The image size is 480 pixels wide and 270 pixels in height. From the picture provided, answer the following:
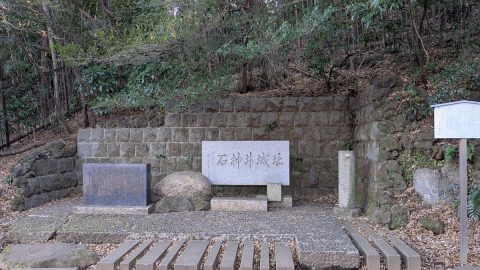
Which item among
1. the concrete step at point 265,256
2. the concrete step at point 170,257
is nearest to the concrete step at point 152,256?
the concrete step at point 170,257

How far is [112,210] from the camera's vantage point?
6.97 metres

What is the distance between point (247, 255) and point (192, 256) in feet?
2.03

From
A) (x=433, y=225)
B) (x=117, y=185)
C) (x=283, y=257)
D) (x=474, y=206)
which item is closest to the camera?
(x=283, y=257)

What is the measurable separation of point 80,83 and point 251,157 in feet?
14.9

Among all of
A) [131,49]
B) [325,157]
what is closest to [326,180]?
[325,157]

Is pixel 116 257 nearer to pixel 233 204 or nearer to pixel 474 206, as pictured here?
pixel 233 204

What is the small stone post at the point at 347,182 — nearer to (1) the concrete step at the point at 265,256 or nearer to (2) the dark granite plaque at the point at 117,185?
(1) the concrete step at the point at 265,256

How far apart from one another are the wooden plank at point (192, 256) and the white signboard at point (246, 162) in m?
2.89

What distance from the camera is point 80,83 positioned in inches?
376

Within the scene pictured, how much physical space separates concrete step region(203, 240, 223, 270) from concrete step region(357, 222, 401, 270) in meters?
1.86

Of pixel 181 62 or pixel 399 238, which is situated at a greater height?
pixel 181 62

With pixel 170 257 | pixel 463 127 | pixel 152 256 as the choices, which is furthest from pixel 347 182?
pixel 152 256

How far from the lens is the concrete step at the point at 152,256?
4.34 m

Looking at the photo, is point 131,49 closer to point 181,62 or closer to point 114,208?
point 181,62
